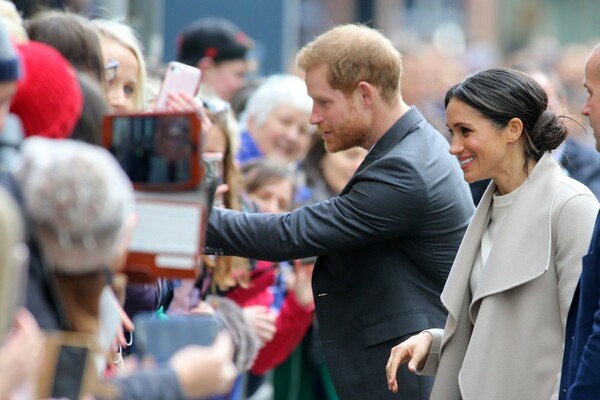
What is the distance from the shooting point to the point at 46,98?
10.1ft

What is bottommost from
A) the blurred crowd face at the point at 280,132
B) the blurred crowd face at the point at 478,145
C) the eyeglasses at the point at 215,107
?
the blurred crowd face at the point at 280,132

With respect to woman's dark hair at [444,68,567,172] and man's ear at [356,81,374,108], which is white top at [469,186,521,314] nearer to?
woman's dark hair at [444,68,567,172]

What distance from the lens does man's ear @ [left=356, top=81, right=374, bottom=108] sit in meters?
4.98

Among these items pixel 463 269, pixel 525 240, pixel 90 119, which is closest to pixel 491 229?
pixel 463 269

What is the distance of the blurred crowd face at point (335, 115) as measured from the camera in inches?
197

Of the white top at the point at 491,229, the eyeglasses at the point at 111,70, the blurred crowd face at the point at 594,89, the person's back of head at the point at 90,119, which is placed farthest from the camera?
the eyeglasses at the point at 111,70

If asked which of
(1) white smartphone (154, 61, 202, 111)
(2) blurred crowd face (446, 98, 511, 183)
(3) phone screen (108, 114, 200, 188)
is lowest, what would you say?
(1) white smartphone (154, 61, 202, 111)

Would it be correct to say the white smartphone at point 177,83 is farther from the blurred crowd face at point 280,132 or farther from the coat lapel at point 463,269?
the blurred crowd face at point 280,132

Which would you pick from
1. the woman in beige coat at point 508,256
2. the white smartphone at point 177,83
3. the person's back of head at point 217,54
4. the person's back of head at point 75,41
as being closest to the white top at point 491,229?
the woman in beige coat at point 508,256

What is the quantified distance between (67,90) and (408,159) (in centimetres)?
195

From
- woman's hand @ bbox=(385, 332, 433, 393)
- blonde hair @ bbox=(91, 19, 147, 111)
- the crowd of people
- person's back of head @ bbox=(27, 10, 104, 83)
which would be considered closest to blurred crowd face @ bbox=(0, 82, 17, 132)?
the crowd of people

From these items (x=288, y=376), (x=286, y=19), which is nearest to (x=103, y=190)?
(x=288, y=376)

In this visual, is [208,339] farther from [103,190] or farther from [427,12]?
[427,12]

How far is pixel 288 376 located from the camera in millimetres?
7535
